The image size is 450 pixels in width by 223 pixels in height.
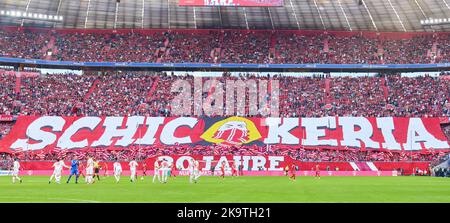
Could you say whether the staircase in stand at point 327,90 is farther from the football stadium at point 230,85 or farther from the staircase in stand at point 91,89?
the staircase in stand at point 91,89

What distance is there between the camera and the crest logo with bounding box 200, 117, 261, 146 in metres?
76.6

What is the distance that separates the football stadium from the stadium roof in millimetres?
250

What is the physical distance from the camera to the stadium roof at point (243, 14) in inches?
3617

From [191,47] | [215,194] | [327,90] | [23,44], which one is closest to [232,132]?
[327,90]

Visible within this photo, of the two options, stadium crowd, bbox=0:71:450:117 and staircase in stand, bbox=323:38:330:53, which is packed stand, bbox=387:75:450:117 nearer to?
stadium crowd, bbox=0:71:450:117

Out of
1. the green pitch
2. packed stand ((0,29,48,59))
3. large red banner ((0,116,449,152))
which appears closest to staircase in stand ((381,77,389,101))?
large red banner ((0,116,449,152))

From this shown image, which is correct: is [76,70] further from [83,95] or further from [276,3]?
[276,3]

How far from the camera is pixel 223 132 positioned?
256 ft

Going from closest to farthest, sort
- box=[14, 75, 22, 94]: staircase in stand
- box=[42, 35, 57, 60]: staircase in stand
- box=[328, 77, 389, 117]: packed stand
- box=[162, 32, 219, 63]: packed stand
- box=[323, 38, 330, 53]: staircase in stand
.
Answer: box=[328, 77, 389, 117]: packed stand → box=[14, 75, 22, 94]: staircase in stand → box=[42, 35, 57, 60]: staircase in stand → box=[162, 32, 219, 63]: packed stand → box=[323, 38, 330, 53]: staircase in stand

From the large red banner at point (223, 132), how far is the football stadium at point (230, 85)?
0.74 ft

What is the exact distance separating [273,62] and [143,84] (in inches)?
832
